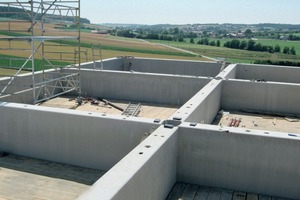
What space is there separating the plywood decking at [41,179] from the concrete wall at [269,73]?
1245 cm

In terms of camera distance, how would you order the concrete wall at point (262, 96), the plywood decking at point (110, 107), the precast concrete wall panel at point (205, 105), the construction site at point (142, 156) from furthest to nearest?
the concrete wall at point (262, 96) → the plywood decking at point (110, 107) → the precast concrete wall panel at point (205, 105) → the construction site at point (142, 156)

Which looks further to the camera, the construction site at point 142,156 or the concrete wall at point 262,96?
the concrete wall at point 262,96

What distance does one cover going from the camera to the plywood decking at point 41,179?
6.51 metres

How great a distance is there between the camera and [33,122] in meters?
8.02

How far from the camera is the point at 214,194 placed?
6.54 m

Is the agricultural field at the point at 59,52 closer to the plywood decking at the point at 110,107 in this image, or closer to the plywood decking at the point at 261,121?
the plywood decking at the point at 110,107

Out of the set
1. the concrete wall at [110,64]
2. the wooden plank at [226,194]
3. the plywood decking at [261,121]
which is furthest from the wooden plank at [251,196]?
the concrete wall at [110,64]

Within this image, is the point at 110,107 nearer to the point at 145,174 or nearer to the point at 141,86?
the point at 141,86

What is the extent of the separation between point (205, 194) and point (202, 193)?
0.06 meters

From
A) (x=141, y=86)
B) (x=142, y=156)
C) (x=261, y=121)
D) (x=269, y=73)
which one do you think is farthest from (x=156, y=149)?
(x=269, y=73)

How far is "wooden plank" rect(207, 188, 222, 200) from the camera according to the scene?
6.41 meters

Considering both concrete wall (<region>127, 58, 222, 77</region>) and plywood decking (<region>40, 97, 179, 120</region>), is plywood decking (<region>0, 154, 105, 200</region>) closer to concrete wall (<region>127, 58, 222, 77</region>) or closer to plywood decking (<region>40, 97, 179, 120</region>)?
plywood decking (<region>40, 97, 179, 120</region>)

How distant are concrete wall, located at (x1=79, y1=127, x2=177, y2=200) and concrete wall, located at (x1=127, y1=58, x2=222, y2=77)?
43.0ft

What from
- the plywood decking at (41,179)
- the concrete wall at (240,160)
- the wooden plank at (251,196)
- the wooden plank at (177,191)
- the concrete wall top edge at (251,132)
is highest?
the concrete wall top edge at (251,132)
